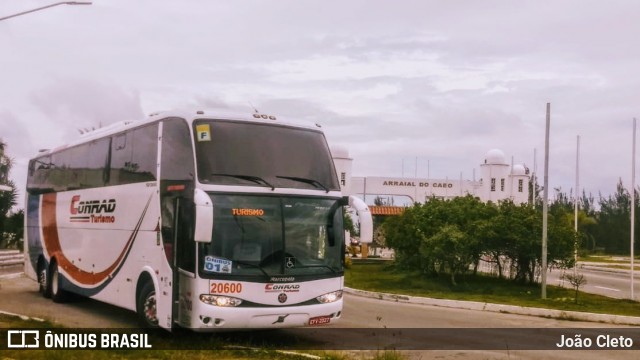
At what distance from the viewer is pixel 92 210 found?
54.3ft

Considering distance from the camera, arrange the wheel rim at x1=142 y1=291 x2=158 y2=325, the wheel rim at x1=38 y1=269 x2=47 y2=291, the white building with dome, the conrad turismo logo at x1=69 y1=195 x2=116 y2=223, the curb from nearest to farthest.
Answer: the wheel rim at x1=142 y1=291 x2=158 y2=325 → the conrad turismo logo at x1=69 y1=195 x2=116 y2=223 → the curb → the wheel rim at x1=38 y1=269 x2=47 y2=291 → the white building with dome

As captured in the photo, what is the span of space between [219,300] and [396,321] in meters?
6.63

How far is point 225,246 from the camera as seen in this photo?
11844mm

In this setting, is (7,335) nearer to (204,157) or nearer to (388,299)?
(204,157)


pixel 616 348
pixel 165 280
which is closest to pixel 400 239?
pixel 616 348

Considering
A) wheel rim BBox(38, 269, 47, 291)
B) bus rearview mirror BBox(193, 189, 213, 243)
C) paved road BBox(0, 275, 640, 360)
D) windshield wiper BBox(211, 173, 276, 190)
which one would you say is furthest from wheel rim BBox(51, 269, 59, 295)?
bus rearview mirror BBox(193, 189, 213, 243)

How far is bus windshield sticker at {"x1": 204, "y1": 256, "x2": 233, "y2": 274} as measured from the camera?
11.8 meters

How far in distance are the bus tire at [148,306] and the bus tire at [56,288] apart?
19.6 feet

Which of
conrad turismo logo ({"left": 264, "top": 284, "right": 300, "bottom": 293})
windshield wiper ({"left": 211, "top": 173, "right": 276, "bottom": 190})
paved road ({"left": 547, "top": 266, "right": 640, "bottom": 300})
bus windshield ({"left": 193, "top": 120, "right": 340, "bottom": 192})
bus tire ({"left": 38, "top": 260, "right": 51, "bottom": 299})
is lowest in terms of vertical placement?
paved road ({"left": 547, "top": 266, "right": 640, "bottom": 300})

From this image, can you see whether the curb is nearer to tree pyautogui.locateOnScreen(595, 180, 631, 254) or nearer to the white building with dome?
the white building with dome

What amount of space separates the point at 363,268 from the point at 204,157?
27.7 metres

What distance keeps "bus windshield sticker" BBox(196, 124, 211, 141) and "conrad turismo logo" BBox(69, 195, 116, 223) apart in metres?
3.93

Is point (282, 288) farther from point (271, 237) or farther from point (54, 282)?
point (54, 282)

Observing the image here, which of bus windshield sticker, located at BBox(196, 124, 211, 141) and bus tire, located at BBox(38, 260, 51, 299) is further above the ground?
bus windshield sticker, located at BBox(196, 124, 211, 141)
